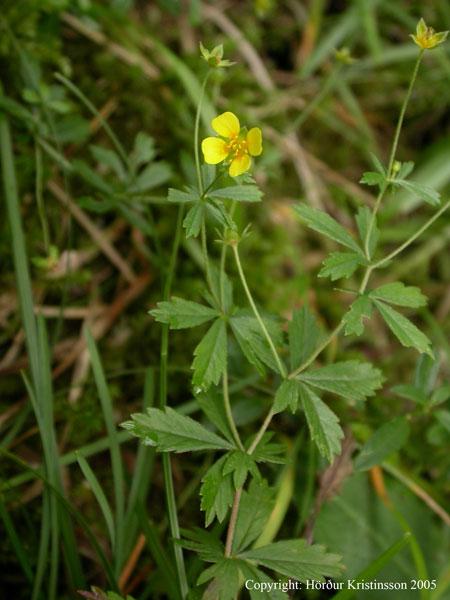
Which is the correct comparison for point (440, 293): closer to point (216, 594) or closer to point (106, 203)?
point (106, 203)

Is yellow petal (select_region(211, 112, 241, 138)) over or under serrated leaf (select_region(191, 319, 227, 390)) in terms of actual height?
over

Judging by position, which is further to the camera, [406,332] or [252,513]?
[252,513]

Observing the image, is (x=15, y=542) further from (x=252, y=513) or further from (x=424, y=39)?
(x=424, y=39)

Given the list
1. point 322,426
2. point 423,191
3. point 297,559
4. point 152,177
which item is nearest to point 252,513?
point 297,559

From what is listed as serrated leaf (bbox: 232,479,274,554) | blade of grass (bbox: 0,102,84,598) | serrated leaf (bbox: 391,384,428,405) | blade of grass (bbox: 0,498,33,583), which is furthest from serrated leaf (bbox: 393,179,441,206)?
blade of grass (bbox: 0,498,33,583)

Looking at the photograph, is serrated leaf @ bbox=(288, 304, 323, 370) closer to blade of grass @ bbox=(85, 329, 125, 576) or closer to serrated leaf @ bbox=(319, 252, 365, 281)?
serrated leaf @ bbox=(319, 252, 365, 281)

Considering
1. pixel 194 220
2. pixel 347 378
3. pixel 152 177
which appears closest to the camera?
pixel 194 220
